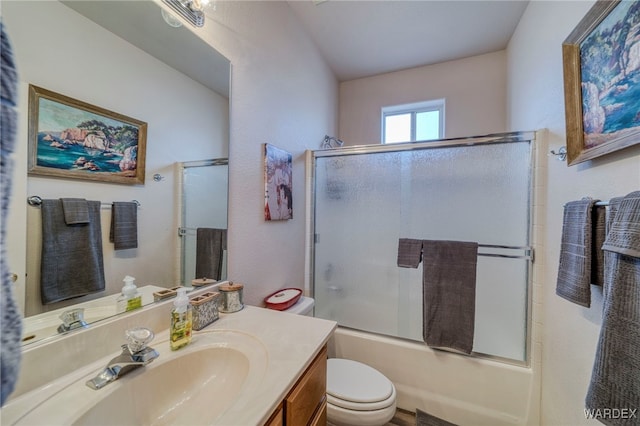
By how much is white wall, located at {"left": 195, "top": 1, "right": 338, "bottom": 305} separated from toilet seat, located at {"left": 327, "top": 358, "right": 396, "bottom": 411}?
589mm

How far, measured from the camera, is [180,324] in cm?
77

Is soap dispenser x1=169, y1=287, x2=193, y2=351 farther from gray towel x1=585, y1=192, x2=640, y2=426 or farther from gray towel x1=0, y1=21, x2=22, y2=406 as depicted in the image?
gray towel x1=585, y1=192, x2=640, y2=426

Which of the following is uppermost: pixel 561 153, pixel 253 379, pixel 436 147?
pixel 436 147

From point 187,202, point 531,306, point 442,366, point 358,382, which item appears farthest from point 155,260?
point 531,306

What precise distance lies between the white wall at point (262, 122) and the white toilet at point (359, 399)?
611 mm

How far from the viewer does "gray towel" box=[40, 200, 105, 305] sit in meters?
0.62

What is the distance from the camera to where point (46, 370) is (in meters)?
0.59

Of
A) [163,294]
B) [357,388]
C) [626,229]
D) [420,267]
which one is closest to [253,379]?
[163,294]

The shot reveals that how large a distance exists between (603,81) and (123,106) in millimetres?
1622

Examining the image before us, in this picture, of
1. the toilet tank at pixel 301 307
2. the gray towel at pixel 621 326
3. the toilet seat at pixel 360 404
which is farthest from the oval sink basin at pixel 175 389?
the gray towel at pixel 621 326

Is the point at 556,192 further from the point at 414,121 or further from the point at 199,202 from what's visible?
the point at 199,202

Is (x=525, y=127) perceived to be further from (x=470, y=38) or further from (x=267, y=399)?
(x=267, y=399)

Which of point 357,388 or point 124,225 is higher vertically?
point 124,225

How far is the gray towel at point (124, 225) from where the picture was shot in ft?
2.47
